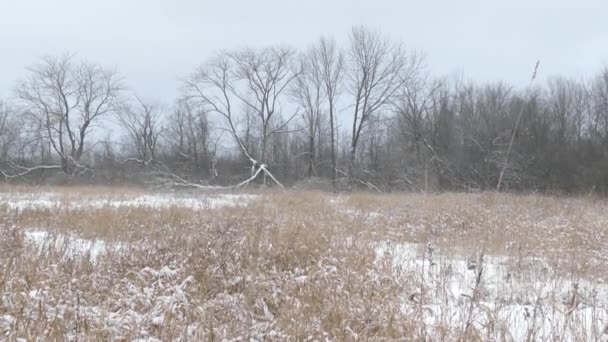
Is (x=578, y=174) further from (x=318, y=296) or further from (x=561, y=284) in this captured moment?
(x=318, y=296)

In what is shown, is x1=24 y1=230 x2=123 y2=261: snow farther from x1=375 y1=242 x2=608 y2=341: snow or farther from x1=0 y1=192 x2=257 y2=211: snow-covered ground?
x1=0 y1=192 x2=257 y2=211: snow-covered ground

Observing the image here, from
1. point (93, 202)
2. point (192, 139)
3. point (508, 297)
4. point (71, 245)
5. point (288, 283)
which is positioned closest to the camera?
point (288, 283)

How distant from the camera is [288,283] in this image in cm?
355

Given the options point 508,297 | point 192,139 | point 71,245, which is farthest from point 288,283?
point 192,139

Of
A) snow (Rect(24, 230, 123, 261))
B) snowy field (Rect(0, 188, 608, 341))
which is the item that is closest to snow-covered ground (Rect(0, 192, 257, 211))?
snowy field (Rect(0, 188, 608, 341))

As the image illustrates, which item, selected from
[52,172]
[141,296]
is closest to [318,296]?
[141,296]

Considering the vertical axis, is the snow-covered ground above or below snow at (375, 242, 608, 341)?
above

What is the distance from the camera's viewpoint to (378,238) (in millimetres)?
6535

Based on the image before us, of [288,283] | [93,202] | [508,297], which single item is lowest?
[508,297]

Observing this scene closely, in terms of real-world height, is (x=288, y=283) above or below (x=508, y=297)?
above

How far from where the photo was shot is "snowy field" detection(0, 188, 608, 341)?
257 cm

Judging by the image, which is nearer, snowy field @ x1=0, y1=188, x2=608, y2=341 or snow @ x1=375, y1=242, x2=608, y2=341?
snowy field @ x1=0, y1=188, x2=608, y2=341

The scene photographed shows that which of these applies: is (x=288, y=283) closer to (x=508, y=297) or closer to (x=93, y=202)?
(x=508, y=297)

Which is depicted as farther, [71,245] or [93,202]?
[93,202]
